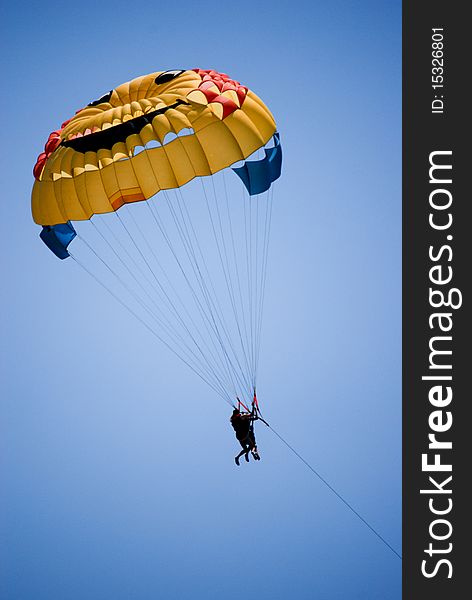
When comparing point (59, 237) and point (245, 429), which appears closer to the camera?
point (245, 429)

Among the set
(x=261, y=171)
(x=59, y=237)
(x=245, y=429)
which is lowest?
(x=245, y=429)

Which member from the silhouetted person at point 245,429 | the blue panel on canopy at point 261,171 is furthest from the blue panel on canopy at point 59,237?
the silhouetted person at point 245,429

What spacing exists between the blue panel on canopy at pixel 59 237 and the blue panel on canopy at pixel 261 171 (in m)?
3.37

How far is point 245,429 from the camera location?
16000 millimetres

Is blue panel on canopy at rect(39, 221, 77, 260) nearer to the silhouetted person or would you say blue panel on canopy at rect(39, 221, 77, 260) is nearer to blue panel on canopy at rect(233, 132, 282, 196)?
blue panel on canopy at rect(233, 132, 282, 196)

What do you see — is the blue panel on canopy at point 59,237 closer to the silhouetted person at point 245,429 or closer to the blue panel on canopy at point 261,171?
the blue panel on canopy at point 261,171

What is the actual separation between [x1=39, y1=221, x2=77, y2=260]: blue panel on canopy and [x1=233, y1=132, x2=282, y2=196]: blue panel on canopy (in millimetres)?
3372

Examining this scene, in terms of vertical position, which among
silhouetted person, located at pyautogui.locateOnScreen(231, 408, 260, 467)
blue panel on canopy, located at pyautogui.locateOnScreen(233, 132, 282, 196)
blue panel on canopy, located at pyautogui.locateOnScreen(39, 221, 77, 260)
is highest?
blue panel on canopy, located at pyautogui.locateOnScreen(233, 132, 282, 196)

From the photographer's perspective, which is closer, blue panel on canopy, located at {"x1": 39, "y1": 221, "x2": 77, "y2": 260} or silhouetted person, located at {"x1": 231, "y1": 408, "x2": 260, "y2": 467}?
silhouetted person, located at {"x1": 231, "y1": 408, "x2": 260, "y2": 467}

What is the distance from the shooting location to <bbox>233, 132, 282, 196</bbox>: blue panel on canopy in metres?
16.6

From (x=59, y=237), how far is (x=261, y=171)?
3.92 m

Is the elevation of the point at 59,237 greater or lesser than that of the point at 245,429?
greater

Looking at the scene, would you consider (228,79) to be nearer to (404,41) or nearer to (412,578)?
(404,41)

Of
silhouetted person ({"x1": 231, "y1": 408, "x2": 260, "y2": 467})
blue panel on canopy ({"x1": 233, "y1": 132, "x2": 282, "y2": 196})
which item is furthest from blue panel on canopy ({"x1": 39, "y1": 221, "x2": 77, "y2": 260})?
silhouetted person ({"x1": 231, "y1": 408, "x2": 260, "y2": 467})
